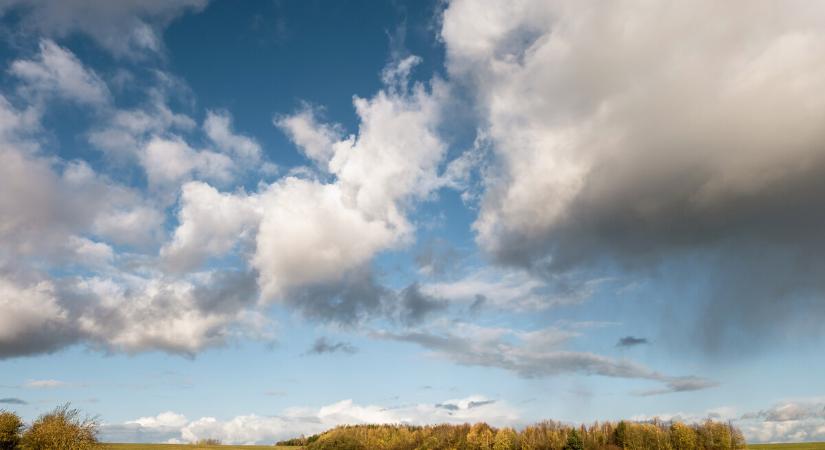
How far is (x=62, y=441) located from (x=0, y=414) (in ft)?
71.9

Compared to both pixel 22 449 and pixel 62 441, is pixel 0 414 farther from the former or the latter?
pixel 62 441

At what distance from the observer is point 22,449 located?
134375 millimetres

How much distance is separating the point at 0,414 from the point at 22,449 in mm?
12176

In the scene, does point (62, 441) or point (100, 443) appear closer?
point (62, 441)

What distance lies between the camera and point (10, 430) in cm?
13862

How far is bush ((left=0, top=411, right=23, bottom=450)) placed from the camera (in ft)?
448

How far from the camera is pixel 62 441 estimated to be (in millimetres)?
131750

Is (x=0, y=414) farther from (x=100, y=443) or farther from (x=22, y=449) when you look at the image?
(x=100, y=443)

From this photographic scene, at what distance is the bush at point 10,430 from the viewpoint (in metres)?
136

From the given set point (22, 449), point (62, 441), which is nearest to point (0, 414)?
point (22, 449)

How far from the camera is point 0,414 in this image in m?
139

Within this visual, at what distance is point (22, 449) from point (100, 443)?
727 inches

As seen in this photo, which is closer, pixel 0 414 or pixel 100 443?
pixel 0 414
